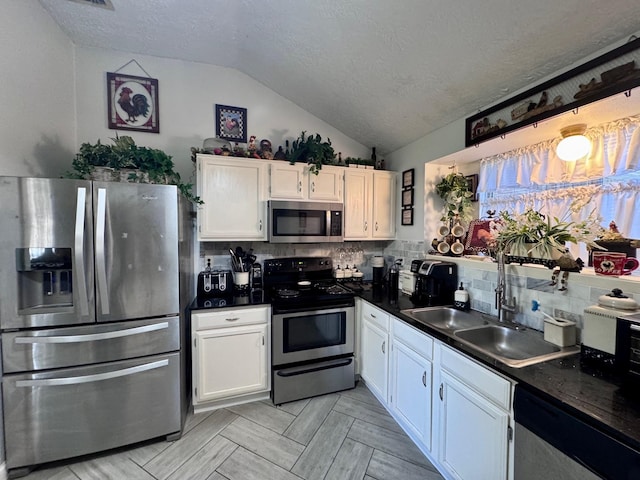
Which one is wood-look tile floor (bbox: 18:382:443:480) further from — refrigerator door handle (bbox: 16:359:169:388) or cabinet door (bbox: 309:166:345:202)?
cabinet door (bbox: 309:166:345:202)

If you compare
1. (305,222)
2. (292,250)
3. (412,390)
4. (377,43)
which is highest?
(377,43)

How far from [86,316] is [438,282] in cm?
253

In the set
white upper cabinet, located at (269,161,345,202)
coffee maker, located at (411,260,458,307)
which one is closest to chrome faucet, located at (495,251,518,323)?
coffee maker, located at (411,260,458,307)

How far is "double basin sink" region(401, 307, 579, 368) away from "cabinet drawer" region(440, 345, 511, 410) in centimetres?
8

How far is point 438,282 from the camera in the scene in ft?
7.48

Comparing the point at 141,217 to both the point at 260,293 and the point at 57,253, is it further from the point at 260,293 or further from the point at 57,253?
the point at 260,293

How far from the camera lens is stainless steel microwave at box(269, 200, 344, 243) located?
2578mm

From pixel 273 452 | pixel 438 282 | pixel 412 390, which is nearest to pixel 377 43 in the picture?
pixel 438 282

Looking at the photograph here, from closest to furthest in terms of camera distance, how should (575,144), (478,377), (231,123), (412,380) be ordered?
1. (478,377)
2. (575,144)
3. (412,380)
4. (231,123)

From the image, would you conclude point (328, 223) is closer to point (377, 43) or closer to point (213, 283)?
point (213, 283)

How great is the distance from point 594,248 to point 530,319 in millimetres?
536

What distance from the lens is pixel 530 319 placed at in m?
1.72

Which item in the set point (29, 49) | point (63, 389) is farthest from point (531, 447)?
point (29, 49)

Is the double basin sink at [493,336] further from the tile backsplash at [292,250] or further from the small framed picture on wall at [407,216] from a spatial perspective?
the tile backsplash at [292,250]
